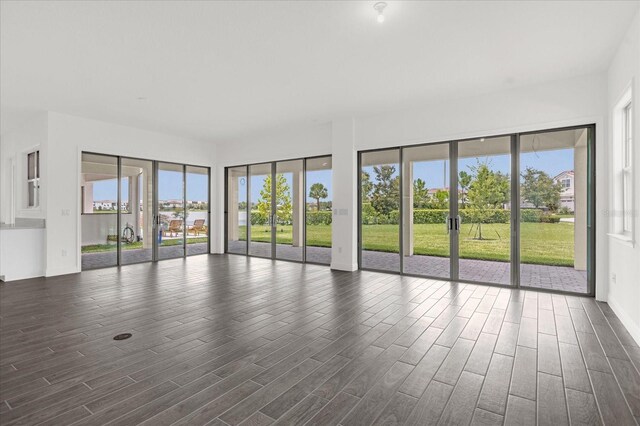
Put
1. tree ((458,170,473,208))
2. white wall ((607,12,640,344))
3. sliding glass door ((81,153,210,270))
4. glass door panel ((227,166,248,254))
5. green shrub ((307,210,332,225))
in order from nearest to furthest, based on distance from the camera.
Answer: white wall ((607,12,640,344)) < tree ((458,170,473,208)) < sliding glass door ((81,153,210,270)) < green shrub ((307,210,332,225)) < glass door panel ((227,166,248,254))

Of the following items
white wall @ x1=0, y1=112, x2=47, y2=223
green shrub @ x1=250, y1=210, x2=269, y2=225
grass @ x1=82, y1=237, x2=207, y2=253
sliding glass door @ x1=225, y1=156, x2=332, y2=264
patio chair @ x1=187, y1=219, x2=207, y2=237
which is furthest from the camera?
patio chair @ x1=187, y1=219, x2=207, y2=237

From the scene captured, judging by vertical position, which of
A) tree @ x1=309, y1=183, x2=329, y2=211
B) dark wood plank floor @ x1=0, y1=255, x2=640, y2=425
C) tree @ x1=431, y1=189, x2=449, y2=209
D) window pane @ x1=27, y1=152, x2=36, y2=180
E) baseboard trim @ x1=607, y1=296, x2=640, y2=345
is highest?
window pane @ x1=27, y1=152, x2=36, y2=180

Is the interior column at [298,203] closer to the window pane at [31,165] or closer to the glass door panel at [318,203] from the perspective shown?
the glass door panel at [318,203]

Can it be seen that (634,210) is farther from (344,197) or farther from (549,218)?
(344,197)

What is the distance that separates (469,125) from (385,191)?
1814 mm

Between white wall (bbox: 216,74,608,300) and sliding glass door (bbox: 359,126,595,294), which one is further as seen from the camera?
sliding glass door (bbox: 359,126,595,294)

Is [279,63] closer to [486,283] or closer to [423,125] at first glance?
[423,125]

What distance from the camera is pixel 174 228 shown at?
816 cm

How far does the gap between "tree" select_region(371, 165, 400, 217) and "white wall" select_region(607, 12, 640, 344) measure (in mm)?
3007

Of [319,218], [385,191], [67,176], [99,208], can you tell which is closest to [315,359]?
[385,191]

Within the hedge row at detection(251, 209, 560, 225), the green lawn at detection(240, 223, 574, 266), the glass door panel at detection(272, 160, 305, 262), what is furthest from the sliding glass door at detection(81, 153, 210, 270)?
the green lawn at detection(240, 223, 574, 266)

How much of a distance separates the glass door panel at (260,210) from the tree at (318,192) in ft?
4.13

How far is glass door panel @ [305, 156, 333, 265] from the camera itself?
7277 mm

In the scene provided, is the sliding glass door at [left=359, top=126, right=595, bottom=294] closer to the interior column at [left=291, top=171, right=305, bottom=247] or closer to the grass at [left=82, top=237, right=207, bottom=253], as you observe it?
the interior column at [left=291, top=171, right=305, bottom=247]
